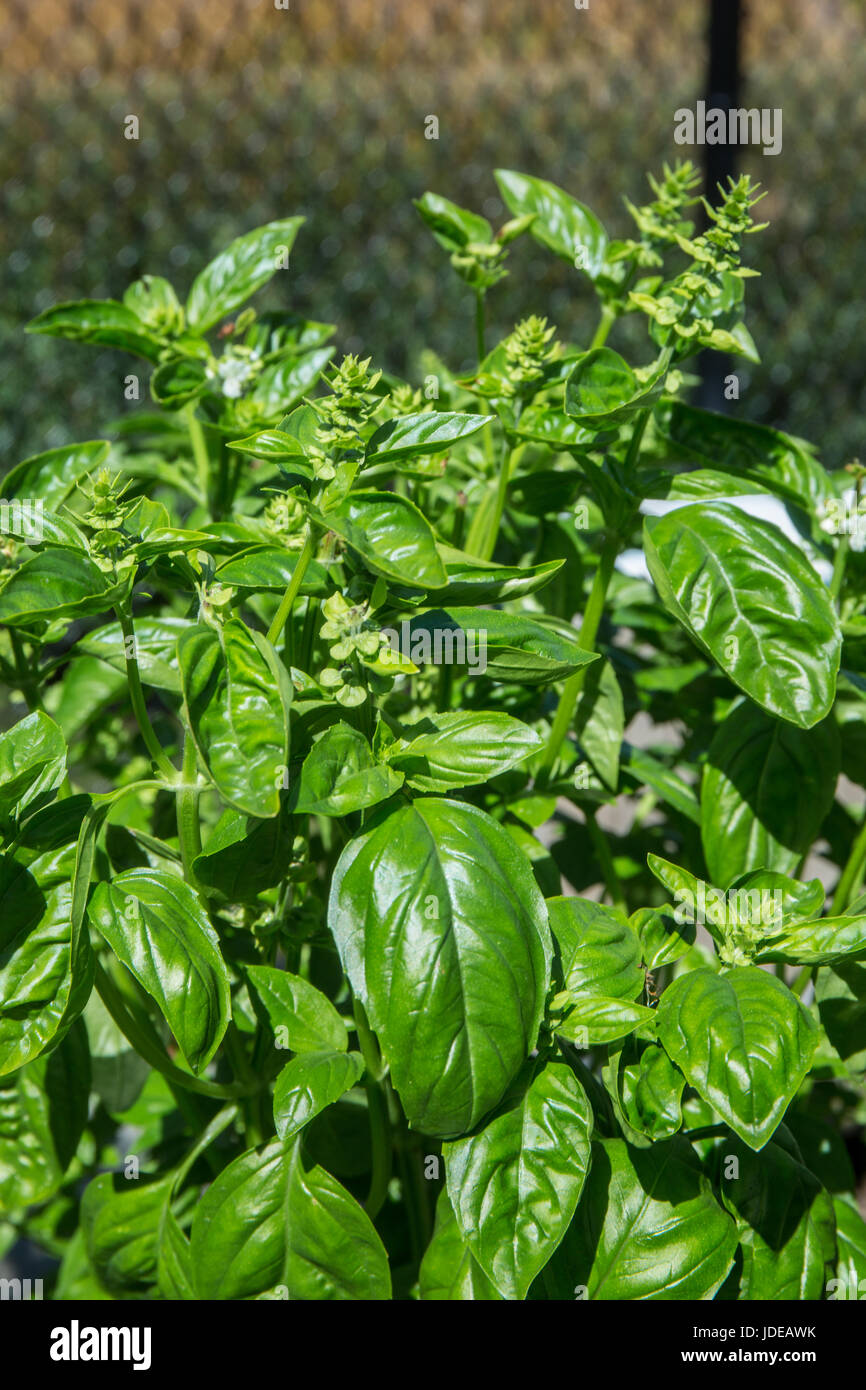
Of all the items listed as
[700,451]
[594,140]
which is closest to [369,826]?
[700,451]

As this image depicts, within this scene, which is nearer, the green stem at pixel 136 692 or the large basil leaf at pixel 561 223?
the green stem at pixel 136 692

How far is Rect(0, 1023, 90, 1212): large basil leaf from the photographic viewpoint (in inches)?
36.1

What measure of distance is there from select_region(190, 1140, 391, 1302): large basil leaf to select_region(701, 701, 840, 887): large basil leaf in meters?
0.36

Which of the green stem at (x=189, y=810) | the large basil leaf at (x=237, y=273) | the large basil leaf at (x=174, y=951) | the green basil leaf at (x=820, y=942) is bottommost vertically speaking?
the green basil leaf at (x=820, y=942)

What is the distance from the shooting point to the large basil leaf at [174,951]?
68cm

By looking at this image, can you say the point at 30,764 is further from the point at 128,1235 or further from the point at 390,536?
the point at 128,1235

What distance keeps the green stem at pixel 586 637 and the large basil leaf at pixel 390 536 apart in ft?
0.87

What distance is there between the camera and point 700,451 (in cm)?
100

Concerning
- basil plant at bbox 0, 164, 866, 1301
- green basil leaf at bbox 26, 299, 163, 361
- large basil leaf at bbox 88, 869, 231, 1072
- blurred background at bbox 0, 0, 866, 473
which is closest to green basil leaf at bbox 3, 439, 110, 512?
basil plant at bbox 0, 164, 866, 1301

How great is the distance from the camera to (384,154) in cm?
353
